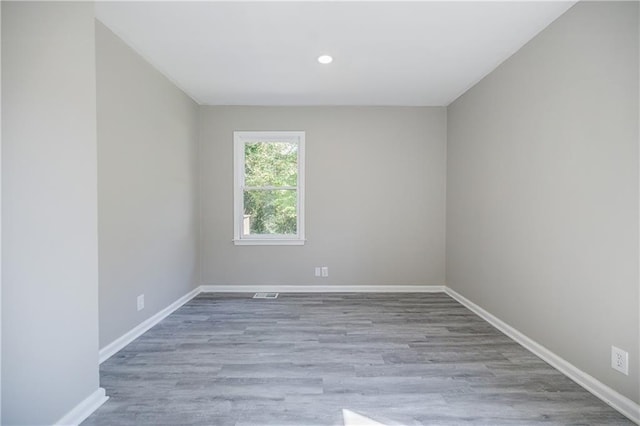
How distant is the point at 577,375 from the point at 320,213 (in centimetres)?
303

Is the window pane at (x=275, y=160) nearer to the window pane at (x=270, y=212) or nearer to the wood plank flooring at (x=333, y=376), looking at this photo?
the window pane at (x=270, y=212)

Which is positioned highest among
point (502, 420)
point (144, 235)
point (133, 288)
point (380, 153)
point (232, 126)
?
point (232, 126)

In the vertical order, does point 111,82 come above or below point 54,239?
above

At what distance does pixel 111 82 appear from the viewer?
2.53 metres

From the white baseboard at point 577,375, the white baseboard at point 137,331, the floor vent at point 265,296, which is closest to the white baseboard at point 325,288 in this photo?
the floor vent at point 265,296

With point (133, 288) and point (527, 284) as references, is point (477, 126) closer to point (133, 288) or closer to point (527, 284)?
point (527, 284)

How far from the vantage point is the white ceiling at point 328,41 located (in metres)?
2.23

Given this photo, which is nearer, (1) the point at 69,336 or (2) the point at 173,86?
(1) the point at 69,336

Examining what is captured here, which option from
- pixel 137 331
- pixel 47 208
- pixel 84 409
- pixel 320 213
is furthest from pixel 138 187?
pixel 320 213

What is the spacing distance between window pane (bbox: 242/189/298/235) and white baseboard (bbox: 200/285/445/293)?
29.0 inches

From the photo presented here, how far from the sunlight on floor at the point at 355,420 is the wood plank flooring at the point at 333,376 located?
0.04 metres

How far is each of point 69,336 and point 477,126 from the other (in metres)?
3.86

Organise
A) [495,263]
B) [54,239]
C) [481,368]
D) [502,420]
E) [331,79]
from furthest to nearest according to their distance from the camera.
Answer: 1. [331,79]
2. [495,263]
3. [481,368]
4. [502,420]
5. [54,239]

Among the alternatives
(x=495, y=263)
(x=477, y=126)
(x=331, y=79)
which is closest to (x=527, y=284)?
(x=495, y=263)
